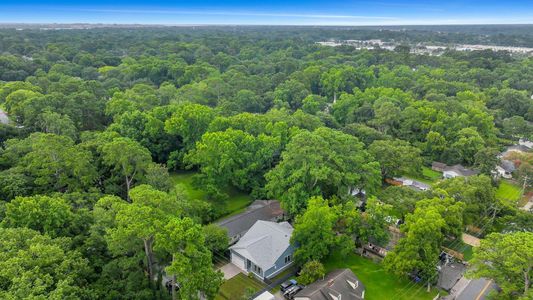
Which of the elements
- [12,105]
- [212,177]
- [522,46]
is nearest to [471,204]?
[212,177]

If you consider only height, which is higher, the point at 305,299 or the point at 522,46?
the point at 522,46

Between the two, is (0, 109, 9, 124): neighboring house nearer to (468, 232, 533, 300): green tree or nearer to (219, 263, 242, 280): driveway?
(219, 263, 242, 280): driveway

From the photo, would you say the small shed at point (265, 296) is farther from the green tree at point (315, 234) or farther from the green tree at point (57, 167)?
the green tree at point (57, 167)

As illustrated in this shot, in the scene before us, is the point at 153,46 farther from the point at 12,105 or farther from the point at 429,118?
the point at 429,118

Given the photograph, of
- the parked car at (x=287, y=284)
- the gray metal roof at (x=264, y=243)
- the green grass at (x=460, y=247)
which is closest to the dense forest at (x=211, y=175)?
the green grass at (x=460, y=247)

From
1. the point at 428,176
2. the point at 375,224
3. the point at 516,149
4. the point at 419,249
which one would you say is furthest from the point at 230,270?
the point at 516,149

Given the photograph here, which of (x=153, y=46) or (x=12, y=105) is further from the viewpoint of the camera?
(x=153, y=46)

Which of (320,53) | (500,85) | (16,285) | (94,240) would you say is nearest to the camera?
(16,285)
